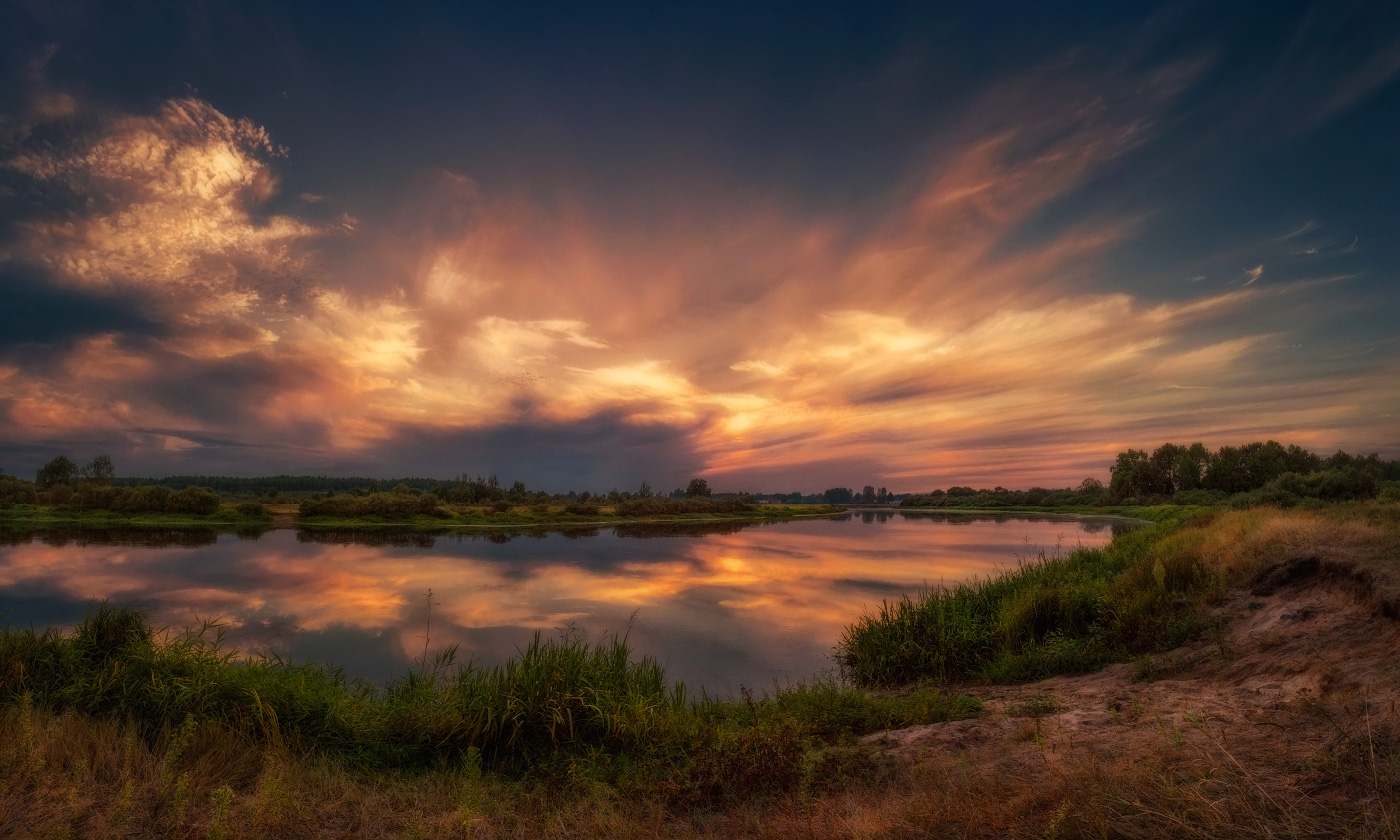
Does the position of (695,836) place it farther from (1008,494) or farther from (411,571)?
(1008,494)

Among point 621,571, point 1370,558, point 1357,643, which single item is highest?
point 1370,558

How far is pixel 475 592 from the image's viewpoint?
20.1 m

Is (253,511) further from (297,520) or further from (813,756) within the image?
(813,756)

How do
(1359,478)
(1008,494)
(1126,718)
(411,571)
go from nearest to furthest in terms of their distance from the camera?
(1126,718) < (411,571) < (1359,478) < (1008,494)

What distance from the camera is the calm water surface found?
1363cm

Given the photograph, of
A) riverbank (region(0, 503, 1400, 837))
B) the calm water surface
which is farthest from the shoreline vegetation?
the calm water surface

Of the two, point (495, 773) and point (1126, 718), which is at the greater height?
point (1126, 718)

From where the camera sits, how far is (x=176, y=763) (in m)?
5.90

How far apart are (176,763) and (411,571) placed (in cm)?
2019

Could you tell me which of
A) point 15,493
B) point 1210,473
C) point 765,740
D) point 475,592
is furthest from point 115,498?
point 1210,473

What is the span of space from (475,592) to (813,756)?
54.9 ft

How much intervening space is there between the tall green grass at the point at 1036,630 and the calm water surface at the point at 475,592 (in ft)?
4.90

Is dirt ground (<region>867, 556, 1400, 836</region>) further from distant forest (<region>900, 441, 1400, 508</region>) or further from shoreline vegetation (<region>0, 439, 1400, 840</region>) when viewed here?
distant forest (<region>900, 441, 1400, 508</region>)

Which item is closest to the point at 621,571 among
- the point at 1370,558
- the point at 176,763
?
the point at 176,763
